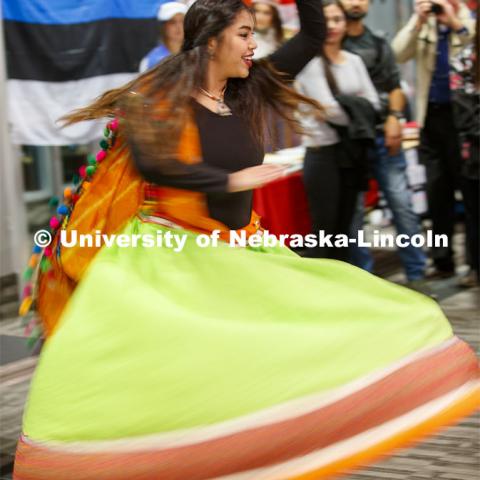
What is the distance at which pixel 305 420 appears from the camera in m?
2.81

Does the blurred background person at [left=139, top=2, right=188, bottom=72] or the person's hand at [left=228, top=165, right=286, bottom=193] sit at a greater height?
→ the blurred background person at [left=139, top=2, right=188, bottom=72]

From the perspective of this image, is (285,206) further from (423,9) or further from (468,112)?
(423,9)

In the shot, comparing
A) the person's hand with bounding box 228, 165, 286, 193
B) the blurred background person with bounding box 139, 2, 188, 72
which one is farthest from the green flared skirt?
the blurred background person with bounding box 139, 2, 188, 72

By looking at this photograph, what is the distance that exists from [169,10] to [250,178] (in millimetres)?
3882

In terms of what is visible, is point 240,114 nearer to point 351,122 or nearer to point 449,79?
point 351,122

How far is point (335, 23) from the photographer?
6.28 meters

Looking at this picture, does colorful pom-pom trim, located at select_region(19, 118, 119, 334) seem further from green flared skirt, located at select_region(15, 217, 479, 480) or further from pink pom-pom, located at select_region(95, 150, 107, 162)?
green flared skirt, located at select_region(15, 217, 479, 480)

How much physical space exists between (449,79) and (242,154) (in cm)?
375

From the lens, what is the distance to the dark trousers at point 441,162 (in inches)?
273

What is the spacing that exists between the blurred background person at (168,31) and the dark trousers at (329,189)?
1.08 meters

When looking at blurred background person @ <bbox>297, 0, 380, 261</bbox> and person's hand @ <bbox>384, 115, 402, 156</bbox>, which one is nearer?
blurred background person @ <bbox>297, 0, 380, 261</bbox>

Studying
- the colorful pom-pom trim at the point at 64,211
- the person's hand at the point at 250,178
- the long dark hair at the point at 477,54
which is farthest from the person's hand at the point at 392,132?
the person's hand at the point at 250,178

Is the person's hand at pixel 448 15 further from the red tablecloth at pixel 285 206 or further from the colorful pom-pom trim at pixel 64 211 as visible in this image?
the colorful pom-pom trim at pixel 64 211

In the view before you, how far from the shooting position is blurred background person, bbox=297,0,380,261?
630 centimetres
